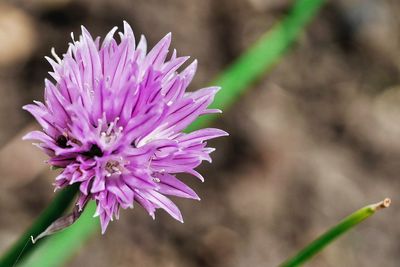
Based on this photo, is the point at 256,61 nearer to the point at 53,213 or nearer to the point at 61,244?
the point at 61,244

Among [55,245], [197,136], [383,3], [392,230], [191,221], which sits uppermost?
[383,3]

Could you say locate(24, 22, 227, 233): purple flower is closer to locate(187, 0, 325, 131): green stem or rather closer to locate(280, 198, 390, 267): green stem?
locate(280, 198, 390, 267): green stem

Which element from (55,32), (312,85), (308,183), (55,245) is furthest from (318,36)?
(55,245)

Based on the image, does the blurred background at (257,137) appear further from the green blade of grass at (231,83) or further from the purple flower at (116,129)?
the purple flower at (116,129)

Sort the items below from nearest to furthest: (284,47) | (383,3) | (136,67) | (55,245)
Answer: (136,67)
(55,245)
(284,47)
(383,3)

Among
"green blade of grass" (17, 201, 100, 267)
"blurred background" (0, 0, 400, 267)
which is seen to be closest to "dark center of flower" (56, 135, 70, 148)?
"green blade of grass" (17, 201, 100, 267)

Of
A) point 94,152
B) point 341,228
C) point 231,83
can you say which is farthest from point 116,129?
point 231,83

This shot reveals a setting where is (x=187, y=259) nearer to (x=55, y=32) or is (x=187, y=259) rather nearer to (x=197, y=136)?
(x=55, y=32)
